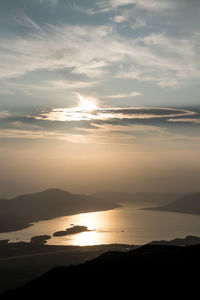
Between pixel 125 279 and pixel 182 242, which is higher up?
pixel 125 279

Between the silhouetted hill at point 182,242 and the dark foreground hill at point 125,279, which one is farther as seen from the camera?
the silhouetted hill at point 182,242

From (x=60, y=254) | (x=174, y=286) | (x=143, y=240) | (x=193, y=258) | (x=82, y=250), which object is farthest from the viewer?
(x=143, y=240)

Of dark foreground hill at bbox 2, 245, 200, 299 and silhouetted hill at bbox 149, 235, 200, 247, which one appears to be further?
silhouetted hill at bbox 149, 235, 200, 247

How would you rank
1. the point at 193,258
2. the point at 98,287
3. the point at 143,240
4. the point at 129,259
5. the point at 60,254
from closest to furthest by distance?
the point at 98,287 < the point at 193,258 < the point at 129,259 < the point at 60,254 < the point at 143,240

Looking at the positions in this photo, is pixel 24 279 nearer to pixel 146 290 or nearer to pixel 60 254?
pixel 60 254

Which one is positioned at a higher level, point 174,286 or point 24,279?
point 174,286

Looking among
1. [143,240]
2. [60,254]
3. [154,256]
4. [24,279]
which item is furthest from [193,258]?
[143,240]

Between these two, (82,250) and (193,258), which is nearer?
(193,258)

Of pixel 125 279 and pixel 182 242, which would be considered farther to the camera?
pixel 182 242
